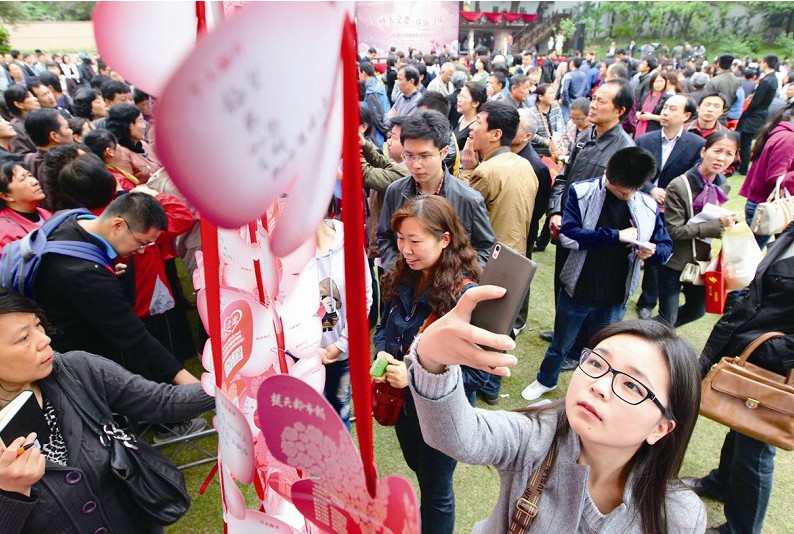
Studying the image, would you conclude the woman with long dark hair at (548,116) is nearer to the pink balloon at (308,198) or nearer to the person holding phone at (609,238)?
the person holding phone at (609,238)

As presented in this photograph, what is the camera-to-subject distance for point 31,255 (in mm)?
1643

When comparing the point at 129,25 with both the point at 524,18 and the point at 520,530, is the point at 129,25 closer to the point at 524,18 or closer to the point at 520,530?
the point at 520,530

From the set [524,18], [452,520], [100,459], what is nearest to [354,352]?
[100,459]

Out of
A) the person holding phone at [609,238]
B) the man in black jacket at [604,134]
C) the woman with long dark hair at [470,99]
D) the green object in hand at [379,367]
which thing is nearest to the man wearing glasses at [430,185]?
the person holding phone at [609,238]

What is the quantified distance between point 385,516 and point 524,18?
101 feet

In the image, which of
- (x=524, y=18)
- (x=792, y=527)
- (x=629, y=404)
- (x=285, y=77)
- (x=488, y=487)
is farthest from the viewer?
(x=524, y=18)

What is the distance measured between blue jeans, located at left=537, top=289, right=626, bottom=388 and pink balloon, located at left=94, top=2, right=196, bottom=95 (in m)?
2.51

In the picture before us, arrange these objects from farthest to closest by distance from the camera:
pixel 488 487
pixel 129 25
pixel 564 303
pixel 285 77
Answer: pixel 564 303, pixel 488 487, pixel 129 25, pixel 285 77

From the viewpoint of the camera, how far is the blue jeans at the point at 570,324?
2.63m

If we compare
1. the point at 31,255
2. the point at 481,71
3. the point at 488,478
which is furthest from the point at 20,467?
the point at 481,71

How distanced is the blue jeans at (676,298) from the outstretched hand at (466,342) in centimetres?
272

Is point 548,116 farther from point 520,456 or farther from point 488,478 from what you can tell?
point 520,456

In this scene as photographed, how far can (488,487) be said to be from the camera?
91.3 inches

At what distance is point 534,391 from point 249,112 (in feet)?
9.45
